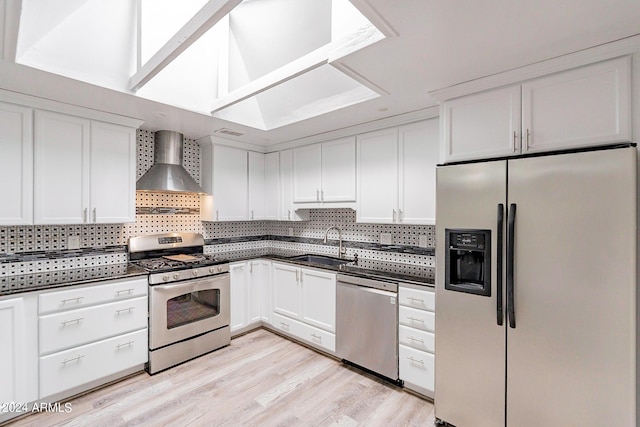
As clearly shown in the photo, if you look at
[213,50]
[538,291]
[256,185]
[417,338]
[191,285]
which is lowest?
[417,338]

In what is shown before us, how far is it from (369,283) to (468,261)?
91cm

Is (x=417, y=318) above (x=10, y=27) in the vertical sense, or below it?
below

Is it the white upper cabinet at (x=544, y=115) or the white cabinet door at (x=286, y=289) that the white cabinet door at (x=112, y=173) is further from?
the white upper cabinet at (x=544, y=115)

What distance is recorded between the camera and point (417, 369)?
2.35 meters

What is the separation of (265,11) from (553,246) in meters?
2.74

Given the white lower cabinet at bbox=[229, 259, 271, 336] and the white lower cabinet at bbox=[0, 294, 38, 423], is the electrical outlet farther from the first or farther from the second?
the white lower cabinet at bbox=[229, 259, 271, 336]

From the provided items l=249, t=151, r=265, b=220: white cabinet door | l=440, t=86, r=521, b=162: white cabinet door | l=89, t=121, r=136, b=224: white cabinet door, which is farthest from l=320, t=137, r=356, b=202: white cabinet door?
l=89, t=121, r=136, b=224: white cabinet door

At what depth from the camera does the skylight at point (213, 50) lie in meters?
1.71

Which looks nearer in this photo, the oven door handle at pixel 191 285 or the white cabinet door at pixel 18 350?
the white cabinet door at pixel 18 350

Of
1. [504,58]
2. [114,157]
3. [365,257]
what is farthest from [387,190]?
[114,157]

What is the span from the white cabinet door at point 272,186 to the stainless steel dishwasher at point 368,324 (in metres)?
1.50

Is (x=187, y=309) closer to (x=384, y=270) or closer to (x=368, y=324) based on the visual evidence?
(x=368, y=324)

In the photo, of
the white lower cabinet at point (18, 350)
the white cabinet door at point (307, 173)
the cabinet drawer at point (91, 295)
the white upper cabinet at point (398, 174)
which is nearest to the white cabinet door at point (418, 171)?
the white upper cabinet at point (398, 174)

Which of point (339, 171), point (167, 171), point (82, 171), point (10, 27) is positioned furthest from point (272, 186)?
point (10, 27)
